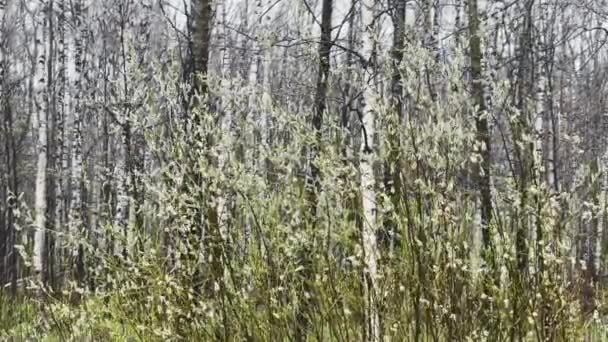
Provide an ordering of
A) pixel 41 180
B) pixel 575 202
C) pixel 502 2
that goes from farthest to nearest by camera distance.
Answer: pixel 41 180
pixel 502 2
pixel 575 202

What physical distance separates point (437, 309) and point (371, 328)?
424 mm

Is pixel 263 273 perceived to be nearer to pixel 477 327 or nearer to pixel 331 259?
→ pixel 331 259

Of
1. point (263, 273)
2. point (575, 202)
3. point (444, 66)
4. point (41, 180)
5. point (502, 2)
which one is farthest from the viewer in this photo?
point (41, 180)

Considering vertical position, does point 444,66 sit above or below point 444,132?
above

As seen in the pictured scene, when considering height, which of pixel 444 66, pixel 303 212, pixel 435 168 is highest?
pixel 444 66

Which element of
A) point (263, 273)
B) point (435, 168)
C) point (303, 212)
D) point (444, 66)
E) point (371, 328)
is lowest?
point (371, 328)

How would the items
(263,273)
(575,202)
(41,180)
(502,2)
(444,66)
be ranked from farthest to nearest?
(41,180) → (502,2) → (263,273) → (575,202) → (444,66)

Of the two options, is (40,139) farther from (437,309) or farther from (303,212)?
(437,309)

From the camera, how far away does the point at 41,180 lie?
10742 mm

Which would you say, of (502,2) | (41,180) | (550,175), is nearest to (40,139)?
(41,180)

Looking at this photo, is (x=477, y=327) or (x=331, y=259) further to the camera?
(x=331, y=259)

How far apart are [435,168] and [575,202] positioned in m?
0.85

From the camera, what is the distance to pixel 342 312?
4.22 metres

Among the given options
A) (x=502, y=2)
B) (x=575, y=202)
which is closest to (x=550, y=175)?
(x=502, y=2)
